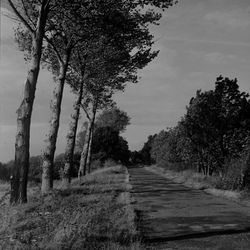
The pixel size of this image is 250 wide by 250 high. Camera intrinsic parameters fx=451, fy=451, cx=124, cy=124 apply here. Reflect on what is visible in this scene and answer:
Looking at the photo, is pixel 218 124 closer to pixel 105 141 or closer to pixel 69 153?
pixel 69 153

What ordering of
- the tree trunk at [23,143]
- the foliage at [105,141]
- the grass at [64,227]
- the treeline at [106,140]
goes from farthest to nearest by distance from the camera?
1. the foliage at [105,141]
2. the treeline at [106,140]
3. the tree trunk at [23,143]
4. the grass at [64,227]

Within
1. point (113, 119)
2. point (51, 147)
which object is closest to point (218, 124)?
point (51, 147)

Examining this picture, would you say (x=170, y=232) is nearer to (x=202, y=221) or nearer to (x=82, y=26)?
(x=202, y=221)

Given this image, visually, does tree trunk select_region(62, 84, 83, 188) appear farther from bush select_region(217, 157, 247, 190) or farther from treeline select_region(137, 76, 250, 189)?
treeline select_region(137, 76, 250, 189)

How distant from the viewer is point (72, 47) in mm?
21750

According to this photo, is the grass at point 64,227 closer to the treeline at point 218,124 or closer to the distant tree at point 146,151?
the treeline at point 218,124

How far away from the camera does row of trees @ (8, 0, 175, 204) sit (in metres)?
14.6

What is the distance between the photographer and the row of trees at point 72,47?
47.9ft

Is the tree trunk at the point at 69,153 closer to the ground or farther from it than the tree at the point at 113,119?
closer to the ground

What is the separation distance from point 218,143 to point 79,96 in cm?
1163

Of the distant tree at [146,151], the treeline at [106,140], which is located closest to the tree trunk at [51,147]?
the treeline at [106,140]

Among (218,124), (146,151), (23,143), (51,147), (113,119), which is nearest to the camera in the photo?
(23,143)

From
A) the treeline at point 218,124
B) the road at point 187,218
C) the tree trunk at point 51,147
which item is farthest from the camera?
the treeline at point 218,124

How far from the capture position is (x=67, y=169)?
82.4ft
